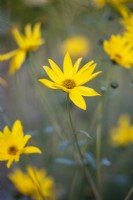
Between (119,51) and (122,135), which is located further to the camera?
(122,135)

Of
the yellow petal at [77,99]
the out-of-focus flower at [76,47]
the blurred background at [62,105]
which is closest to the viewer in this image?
the yellow petal at [77,99]

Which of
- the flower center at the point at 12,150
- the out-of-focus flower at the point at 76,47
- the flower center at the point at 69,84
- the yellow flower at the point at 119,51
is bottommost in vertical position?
the flower center at the point at 12,150

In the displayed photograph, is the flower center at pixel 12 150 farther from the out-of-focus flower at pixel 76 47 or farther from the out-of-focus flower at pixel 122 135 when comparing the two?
the out-of-focus flower at pixel 76 47

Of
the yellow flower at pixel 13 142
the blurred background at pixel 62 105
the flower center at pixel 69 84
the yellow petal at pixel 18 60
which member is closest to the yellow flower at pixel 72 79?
the flower center at pixel 69 84

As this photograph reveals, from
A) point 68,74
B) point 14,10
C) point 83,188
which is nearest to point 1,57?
point 68,74

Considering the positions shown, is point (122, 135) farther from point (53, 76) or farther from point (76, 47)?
point (53, 76)

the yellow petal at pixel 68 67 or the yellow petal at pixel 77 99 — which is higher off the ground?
the yellow petal at pixel 68 67

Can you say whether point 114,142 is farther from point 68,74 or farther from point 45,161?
point 68,74

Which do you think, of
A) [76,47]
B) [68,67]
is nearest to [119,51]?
[68,67]

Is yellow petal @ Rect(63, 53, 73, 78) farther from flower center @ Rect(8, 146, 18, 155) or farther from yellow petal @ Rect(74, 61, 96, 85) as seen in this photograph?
flower center @ Rect(8, 146, 18, 155)
